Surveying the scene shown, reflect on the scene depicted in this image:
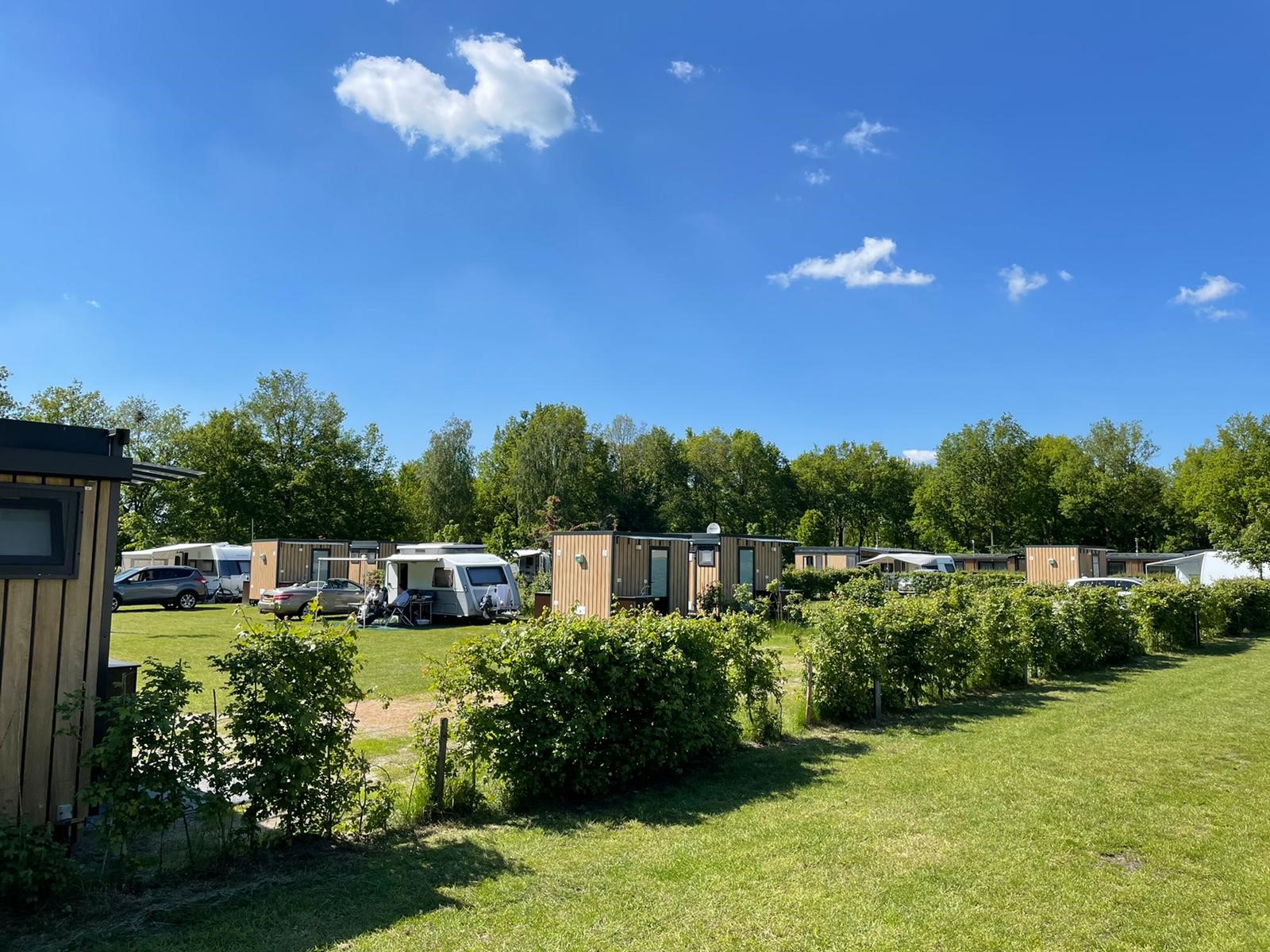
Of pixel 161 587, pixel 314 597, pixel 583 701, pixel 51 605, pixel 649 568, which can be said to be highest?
pixel 51 605

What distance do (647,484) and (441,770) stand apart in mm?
50509

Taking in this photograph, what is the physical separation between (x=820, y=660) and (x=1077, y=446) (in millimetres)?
58746

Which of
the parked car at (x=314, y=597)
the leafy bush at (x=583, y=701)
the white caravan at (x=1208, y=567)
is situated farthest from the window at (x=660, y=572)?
the white caravan at (x=1208, y=567)

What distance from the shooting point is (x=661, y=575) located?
20141mm

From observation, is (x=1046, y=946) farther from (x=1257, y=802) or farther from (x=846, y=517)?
(x=846, y=517)

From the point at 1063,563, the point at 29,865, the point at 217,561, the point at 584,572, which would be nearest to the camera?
the point at 29,865

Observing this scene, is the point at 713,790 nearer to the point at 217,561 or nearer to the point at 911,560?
the point at 217,561

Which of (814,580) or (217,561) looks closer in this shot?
(217,561)

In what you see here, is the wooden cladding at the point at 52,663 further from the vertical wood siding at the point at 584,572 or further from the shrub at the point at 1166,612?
the shrub at the point at 1166,612

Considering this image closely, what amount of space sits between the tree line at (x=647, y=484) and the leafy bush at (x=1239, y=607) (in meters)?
14.1

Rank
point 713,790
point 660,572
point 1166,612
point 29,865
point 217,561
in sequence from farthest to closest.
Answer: point 217,561
point 660,572
point 1166,612
point 713,790
point 29,865

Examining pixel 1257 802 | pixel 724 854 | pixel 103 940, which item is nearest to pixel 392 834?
pixel 103 940

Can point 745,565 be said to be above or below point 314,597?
above

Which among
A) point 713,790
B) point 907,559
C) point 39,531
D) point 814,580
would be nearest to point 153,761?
point 39,531
